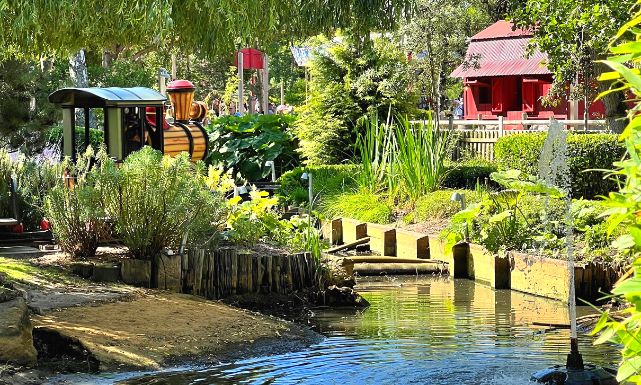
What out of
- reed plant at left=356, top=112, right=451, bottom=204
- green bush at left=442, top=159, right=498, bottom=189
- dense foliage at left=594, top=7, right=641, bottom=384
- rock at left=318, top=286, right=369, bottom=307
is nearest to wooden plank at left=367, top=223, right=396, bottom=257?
reed plant at left=356, top=112, right=451, bottom=204

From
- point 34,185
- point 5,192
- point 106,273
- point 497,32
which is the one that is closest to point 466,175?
point 5,192

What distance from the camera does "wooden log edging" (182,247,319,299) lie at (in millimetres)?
11039

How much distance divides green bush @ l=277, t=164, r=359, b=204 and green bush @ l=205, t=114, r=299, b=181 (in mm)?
2642

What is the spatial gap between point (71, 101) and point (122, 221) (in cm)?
584

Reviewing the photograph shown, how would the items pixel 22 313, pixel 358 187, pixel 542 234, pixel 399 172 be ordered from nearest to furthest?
pixel 22 313 → pixel 542 234 → pixel 399 172 → pixel 358 187

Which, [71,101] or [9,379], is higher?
[71,101]

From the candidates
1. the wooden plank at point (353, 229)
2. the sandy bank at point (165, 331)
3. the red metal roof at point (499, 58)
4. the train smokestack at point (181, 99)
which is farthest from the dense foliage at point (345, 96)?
the red metal roof at point (499, 58)

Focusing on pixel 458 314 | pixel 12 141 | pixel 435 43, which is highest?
pixel 435 43

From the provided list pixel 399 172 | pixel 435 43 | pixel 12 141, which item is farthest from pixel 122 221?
pixel 435 43

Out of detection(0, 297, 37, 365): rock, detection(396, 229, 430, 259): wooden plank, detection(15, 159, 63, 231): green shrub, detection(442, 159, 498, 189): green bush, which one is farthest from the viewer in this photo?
detection(442, 159, 498, 189): green bush

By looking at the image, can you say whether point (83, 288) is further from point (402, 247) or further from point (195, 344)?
point (402, 247)

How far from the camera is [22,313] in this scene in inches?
312

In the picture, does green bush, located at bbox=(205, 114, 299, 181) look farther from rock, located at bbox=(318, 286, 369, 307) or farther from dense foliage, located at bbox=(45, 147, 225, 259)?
dense foliage, located at bbox=(45, 147, 225, 259)

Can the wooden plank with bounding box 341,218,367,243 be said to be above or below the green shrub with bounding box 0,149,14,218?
below
